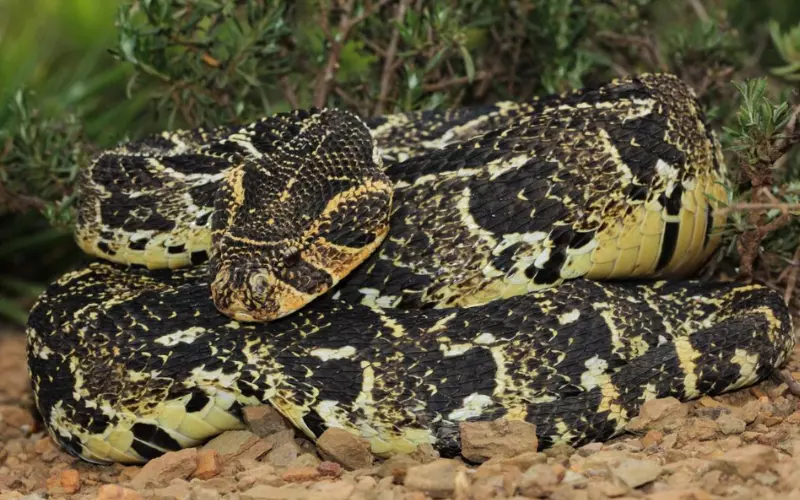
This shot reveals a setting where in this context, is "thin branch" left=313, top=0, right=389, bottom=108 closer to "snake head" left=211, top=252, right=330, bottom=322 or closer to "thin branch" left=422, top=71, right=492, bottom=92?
"thin branch" left=422, top=71, right=492, bottom=92

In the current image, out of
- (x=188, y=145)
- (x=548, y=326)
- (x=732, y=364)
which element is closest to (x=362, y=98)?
(x=188, y=145)

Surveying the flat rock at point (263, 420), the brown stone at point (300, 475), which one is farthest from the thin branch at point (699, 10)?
the brown stone at point (300, 475)

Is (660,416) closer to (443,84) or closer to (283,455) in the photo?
(283,455)

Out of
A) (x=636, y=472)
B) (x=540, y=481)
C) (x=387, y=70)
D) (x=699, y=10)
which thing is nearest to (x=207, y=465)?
(x=540, y=481)

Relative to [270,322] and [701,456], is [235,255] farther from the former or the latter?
[701,456]

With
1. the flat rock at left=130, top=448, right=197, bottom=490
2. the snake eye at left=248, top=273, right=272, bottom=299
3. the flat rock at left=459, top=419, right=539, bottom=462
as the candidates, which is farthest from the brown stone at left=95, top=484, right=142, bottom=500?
the flat rock at left=459, top=419, right=539, bottom=462

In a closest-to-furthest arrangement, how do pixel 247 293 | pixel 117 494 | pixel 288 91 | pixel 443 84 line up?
pixel 117 494
pixel 247 293
pixel 443 84
pixel 288 91
